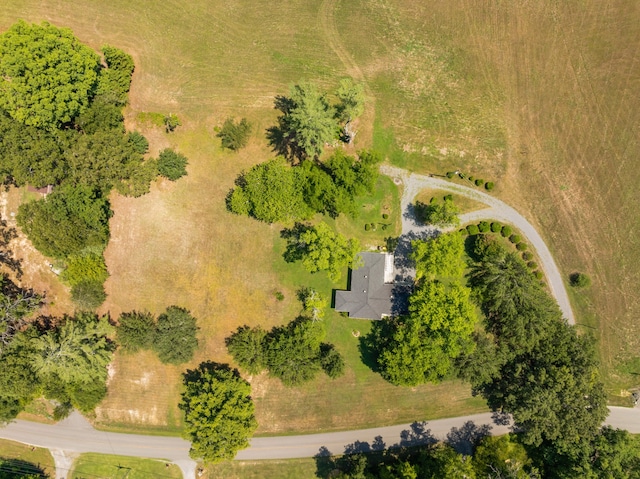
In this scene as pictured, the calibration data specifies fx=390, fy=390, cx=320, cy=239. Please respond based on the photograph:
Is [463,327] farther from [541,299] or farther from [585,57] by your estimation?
[585,57]

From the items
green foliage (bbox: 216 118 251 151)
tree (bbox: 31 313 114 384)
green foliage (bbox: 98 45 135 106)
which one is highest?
green foliage (bbox: 98 45 135 106)

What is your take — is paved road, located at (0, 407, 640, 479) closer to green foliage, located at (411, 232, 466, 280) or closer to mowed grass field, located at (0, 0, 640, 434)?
mowed grass field, located at (0, 0, 640, 434)

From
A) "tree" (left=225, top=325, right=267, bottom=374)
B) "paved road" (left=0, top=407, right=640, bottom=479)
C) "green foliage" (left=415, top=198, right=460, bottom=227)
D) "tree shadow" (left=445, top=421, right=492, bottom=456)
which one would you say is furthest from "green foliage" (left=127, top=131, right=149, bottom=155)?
"tree shadow" (left=445, top=421, right=492, bottom=456)

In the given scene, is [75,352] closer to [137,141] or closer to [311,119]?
[137,141]

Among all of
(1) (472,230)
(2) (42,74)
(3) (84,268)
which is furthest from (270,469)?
(2) (42,74)

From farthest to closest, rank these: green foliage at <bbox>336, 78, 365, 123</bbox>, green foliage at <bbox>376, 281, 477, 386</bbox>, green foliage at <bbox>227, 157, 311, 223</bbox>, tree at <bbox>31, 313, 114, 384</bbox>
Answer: green foliage at <bbox>227, 157, 311, 223</bbox>
tree at <bbox>31, 313, 114, 384</bbox>
green foliage at <bbox>336, 78, 365, 123</bbox>
green foliage at <bbox>376, 281, 477, 386</bbox>

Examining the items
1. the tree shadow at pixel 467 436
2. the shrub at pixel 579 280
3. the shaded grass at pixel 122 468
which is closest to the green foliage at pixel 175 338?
the shaded grass at pixel 122 468
